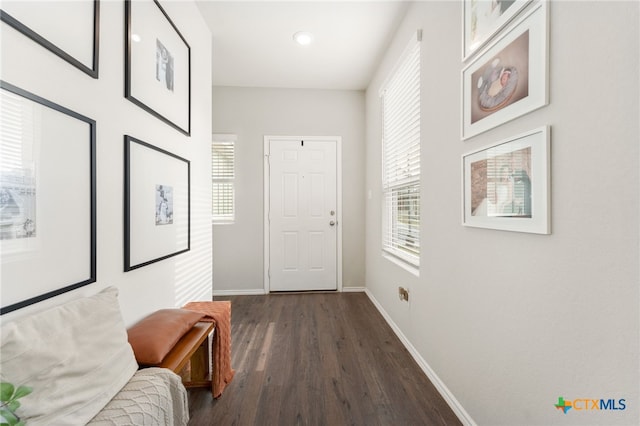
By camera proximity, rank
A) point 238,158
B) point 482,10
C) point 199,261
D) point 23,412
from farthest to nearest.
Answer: point 238,158, point 199,261, point 482,10, point 23,412

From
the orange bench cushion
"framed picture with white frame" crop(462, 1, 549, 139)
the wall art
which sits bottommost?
the orange bench cushion

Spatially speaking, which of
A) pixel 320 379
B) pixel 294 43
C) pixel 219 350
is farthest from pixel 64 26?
pixel 320 379

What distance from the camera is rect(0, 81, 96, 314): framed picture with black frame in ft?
2.63

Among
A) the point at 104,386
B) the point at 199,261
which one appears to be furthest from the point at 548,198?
the point at 199,261

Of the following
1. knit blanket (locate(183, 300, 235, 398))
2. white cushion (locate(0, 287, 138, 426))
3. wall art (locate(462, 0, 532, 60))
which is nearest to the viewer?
white cushion (locate(0, 287, 138, 426))

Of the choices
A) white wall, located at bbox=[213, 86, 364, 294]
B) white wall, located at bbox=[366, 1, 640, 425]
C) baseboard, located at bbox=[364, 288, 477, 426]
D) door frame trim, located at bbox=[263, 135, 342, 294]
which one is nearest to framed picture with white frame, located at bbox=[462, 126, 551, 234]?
white wall, located at bbox=[366, 1, 640, 425]

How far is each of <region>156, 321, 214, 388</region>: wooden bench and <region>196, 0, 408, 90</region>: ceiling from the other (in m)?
2.34

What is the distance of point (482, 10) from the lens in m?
1.29

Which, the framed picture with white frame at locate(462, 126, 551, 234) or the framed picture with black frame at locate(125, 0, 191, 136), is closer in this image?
the framed picture with white frame at locate(462, 126, 551, 234)

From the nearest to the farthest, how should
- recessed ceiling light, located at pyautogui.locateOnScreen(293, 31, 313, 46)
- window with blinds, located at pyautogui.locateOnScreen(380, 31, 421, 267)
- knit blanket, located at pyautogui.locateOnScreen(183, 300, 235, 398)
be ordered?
knit blanket, located at pyautogui.locateOnScreen(183, 300, 235, 398) → window with blinds, located at pyautogui.locateOnScreen(380, 31, 421, 267) → recessed ceiling light, located at pyautogui.locateOnScreen(293, 31, 313, 46)

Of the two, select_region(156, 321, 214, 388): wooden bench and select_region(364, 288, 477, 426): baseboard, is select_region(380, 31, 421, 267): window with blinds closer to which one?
select_region(364, 288, 477, 426): baseboard

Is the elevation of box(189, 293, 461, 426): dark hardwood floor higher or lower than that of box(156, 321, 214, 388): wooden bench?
lower

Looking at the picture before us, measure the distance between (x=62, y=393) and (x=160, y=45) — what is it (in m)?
1.72

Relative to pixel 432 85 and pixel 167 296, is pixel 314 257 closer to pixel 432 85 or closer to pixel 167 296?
pixel 167 296
